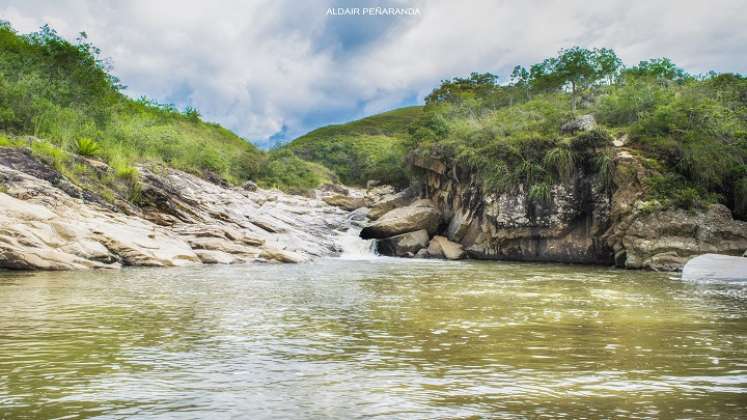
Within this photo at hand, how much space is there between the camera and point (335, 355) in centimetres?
627

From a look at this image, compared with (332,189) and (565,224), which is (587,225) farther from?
(332,189)

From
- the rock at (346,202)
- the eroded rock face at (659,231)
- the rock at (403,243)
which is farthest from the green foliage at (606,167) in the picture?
the rock at (346,202)

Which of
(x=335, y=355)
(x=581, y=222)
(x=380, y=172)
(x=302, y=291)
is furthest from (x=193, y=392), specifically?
(x=380, y=172)

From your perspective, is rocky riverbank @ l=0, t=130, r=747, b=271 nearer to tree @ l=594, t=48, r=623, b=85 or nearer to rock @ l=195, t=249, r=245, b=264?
rock @ l=195, t=249, r=245, b=264

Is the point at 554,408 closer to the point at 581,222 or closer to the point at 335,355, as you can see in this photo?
the point at 335,355

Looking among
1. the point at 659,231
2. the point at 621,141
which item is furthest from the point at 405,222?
the point at 659,231

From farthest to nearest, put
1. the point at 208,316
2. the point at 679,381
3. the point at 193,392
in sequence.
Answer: the point at 208,316
the point at 679,381
the point at 193,392

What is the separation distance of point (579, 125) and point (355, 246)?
518 inches

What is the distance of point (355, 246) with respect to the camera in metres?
29.3

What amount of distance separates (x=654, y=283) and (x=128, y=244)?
16.7m

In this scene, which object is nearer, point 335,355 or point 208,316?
point 335,355

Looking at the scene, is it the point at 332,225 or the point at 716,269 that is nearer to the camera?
the point at 716,269

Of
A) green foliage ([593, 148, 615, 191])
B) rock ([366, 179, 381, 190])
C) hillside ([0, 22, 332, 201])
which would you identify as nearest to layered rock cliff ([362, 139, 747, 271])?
green foliage ([593, 148, 615, 191])

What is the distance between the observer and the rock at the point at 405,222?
95.8 feet
